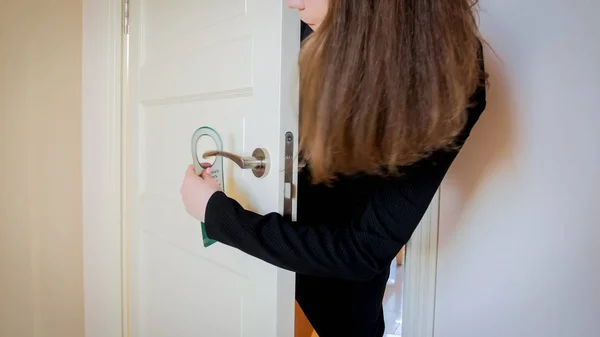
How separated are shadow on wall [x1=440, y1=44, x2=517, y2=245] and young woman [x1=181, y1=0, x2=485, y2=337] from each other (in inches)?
10.7

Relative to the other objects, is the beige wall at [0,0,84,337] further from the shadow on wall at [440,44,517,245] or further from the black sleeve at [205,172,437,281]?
the shadow on wall at [440,44,517,245]

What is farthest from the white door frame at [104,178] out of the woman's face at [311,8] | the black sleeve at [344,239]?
the woman's face at [311,8]

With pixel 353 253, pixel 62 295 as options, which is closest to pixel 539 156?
pixel 353 253

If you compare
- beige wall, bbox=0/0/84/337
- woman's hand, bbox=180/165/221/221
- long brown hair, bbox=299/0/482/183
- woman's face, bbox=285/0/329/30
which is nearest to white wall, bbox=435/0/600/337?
long brown hair, bbox=299/0/482/183

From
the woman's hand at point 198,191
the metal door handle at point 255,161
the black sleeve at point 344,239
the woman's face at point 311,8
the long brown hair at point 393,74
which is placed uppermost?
the woman's face at point 311,8

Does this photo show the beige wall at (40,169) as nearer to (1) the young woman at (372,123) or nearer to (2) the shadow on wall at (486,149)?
(1) the young woman at (372,123)

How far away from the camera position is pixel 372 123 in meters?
0.43

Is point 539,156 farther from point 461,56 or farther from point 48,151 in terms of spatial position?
point 48,151

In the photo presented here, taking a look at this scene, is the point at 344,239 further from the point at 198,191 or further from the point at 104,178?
the point at 104,178

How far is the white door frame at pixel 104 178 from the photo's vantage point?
3.11 ft

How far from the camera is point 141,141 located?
0.92m

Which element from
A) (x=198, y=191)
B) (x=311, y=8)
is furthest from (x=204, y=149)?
(x=311, y=8)

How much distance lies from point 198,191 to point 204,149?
150 millimetres

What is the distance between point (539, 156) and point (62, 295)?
1.39 m
